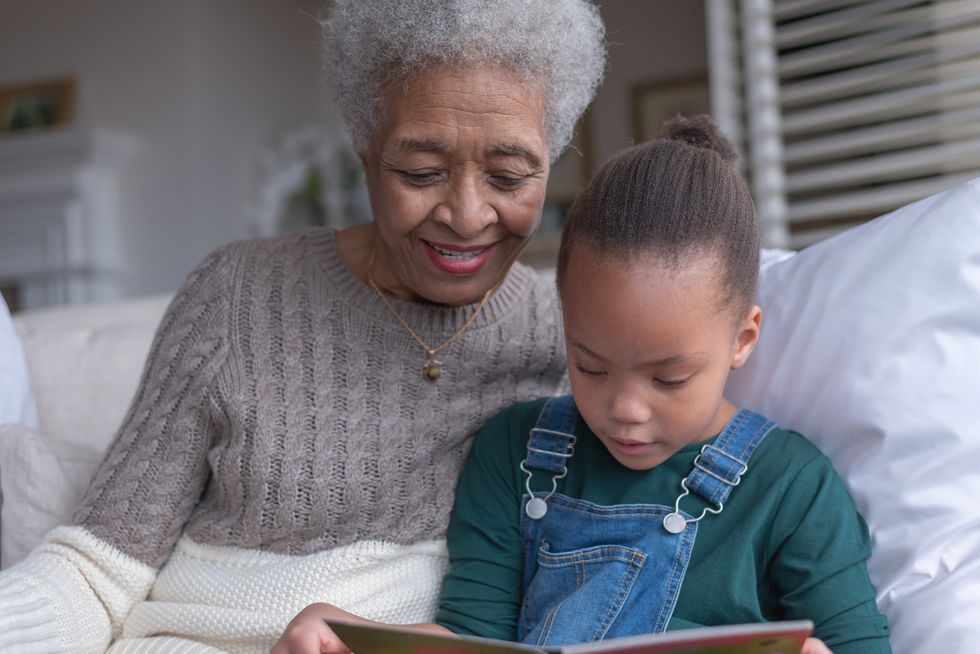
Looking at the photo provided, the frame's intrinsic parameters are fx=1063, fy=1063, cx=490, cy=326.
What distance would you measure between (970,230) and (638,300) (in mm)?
444

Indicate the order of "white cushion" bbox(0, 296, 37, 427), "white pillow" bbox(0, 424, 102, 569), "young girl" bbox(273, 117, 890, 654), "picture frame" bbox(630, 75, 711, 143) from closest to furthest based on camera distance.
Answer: "young girl" bbox(273, 117, 890, 654), "white pillow" bbox(0, 424, 102, 569), "white cushion" bbox(0, 296, 37, 427), "picture frame" bbox(630, 75, 711, 143)

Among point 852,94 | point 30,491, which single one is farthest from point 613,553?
point 852,94

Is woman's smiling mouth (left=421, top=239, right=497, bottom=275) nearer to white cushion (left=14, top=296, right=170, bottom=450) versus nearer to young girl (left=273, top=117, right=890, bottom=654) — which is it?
young girl (left=273, top=117, right=890, bottom=654)

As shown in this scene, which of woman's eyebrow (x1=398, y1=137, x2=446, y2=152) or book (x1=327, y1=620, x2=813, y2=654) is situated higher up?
woman's eyebrow (x1=398, y1=137, x2=446, y2=152)

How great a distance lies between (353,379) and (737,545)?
55 centimetres

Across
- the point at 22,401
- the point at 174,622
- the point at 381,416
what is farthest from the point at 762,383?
the point at 22,401

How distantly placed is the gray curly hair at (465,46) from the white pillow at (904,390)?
395 millimetres

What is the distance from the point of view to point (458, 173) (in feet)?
4.21

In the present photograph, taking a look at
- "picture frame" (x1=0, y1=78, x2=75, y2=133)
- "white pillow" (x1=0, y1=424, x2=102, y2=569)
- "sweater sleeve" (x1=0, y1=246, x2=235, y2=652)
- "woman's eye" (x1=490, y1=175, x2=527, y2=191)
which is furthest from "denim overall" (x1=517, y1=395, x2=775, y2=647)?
"picture frame" (x1=0, y1=78, x2=75, y2=133)

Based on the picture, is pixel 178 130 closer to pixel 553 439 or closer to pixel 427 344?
pixel 427 344

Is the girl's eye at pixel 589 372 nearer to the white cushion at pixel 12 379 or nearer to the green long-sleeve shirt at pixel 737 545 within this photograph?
the green long-sleeve shirt at pixel 737 545

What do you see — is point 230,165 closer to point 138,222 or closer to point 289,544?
point 138,222

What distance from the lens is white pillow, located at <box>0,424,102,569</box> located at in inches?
59.4

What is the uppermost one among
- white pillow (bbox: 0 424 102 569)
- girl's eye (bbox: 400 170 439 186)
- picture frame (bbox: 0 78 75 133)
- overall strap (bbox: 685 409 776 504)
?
picture frame (bbox: 0 78 75 133)
